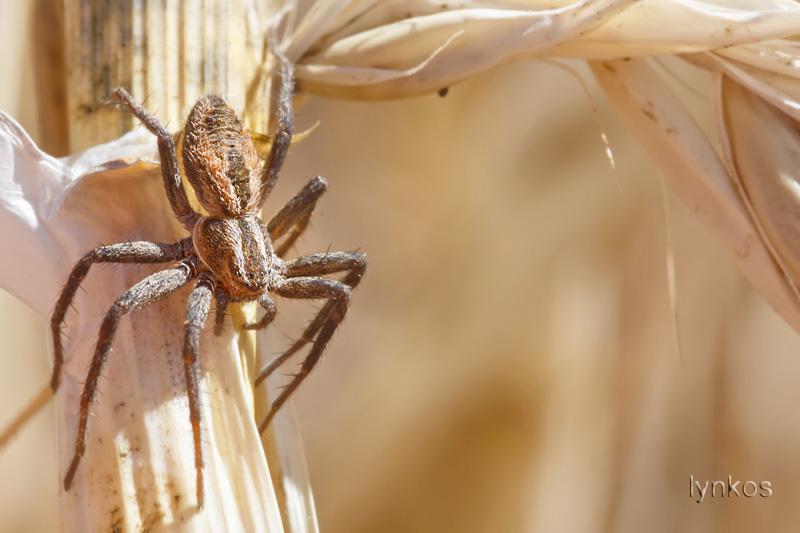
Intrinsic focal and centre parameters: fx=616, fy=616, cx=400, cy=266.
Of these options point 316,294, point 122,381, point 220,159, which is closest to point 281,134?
point 220,159

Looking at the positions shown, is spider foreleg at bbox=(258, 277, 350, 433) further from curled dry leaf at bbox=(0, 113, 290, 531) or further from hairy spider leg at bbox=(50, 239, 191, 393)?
hairy spider leg at bbox=(50, 239, 191, 393)

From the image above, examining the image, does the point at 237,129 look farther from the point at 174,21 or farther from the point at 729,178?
the point at 729,178

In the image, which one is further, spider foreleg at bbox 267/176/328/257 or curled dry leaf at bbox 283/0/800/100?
spider foreleg at bbox 267/176/328/257

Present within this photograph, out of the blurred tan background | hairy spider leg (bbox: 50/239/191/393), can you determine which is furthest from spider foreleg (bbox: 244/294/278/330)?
the blurred tan background

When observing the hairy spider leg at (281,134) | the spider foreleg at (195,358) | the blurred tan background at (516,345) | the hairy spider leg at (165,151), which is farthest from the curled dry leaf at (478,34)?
the blurred tan background at (516,345)

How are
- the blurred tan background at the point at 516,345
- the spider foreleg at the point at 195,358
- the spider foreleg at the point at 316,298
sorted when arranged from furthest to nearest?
the blurred tan background at the point at 516,345 < the spider foreleg at the point at 316,298 < the spider foreleg at the point at 195,358

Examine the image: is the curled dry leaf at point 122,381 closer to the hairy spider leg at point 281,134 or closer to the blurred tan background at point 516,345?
the hairy spider leg at point 281,134

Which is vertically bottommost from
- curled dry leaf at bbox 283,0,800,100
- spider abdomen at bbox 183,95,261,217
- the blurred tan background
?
the blurred tan background
